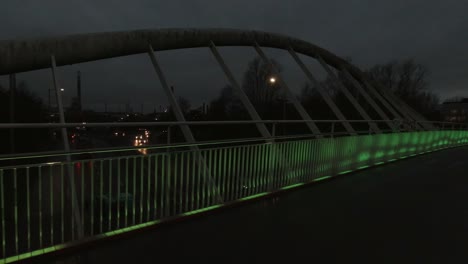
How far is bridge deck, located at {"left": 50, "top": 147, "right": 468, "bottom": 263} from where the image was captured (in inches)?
129

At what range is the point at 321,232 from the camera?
3.93m

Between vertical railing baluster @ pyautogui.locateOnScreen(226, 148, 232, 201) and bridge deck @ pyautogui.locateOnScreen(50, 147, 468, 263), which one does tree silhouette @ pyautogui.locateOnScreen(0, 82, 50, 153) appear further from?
bridge deck @ pyautogui.locateOnScreen(50, 147, 468, 263)

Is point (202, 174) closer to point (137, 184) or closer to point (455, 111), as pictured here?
point (137, 184)

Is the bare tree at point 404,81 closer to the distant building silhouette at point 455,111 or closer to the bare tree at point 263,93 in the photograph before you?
the bare tree at point 263,93

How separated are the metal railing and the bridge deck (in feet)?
1.18

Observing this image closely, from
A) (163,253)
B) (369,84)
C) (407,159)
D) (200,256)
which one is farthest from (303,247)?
(369,84)

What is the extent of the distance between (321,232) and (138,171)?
8.11 feet

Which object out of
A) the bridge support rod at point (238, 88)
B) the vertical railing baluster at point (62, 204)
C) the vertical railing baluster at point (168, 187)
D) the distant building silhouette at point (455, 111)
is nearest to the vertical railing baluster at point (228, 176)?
the vertical railing baluster at point (168, 187)

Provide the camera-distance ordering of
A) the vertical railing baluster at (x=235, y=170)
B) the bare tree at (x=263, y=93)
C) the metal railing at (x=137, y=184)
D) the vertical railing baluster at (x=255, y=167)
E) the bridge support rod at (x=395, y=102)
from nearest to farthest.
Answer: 1. the metal railing at (x=137, y=184)
2. the vertical railing baluster at (x=235, y=170)
3. the vertical railing baluster at (x=255, y=167)
4. the bridge support rod at (x=395, y=102)
5. the bare tree at (x=263, y=93)

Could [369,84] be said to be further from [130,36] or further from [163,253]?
[163,253]

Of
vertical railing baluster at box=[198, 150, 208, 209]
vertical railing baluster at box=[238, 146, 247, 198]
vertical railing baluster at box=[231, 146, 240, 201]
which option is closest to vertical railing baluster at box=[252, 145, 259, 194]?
vertical railing baluster at box=[238, 146, 247, 198]

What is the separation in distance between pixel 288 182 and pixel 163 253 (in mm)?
3587

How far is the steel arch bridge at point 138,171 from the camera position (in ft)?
11.3

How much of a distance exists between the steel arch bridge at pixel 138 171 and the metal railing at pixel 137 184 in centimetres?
1
